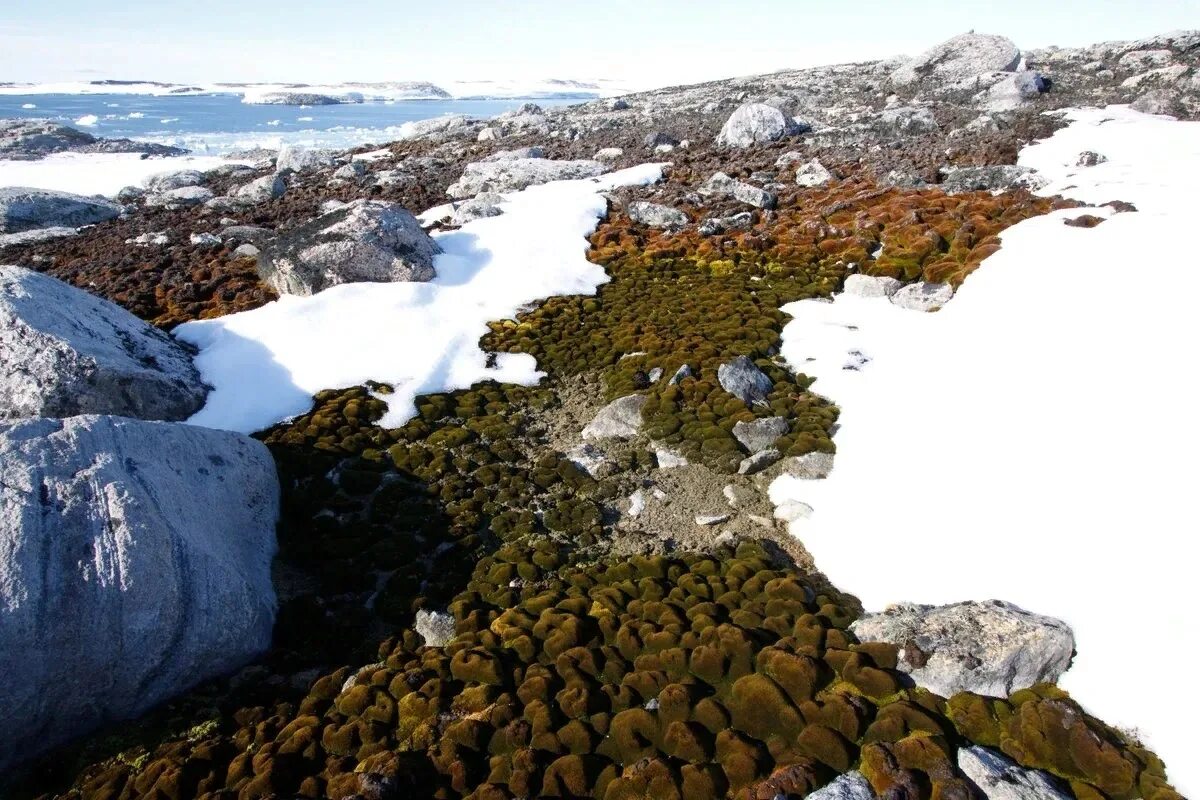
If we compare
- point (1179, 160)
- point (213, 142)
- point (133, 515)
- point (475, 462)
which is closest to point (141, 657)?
point (133, 515)

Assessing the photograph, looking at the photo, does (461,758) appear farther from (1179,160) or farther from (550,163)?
(550,163)

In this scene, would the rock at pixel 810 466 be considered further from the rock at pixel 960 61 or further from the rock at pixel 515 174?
the rock at pixel 960 61

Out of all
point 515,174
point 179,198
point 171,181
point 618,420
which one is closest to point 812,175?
point 515,174

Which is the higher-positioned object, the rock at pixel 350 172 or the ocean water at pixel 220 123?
the ocean water at pixel 220 123

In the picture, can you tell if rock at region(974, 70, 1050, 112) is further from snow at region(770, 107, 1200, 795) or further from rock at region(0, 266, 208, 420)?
rock at region(0, 266, 208, 420)

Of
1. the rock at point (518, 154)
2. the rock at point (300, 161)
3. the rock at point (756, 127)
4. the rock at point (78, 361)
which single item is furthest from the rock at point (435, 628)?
the rock at point (300, 161)

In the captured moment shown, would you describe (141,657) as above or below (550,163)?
below
